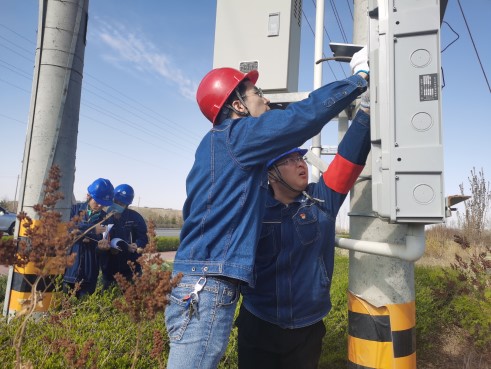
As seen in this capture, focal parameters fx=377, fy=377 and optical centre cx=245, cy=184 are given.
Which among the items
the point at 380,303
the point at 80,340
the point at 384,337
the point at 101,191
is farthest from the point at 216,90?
the point at 101,191

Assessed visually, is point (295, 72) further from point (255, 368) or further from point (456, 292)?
point (456, 292)

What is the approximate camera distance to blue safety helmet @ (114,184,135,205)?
5.86 metres

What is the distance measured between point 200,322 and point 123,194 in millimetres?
4585

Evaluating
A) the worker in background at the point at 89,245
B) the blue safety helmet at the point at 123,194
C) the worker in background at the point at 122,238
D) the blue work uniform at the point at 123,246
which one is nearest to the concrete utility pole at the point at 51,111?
the worker in background at the point at 89,245

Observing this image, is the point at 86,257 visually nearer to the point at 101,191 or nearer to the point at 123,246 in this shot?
the point at 123,246

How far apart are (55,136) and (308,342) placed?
8.71 feet

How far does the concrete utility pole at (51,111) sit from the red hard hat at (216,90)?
176 centimetres

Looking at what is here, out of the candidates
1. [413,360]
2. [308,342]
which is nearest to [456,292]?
[413,360]

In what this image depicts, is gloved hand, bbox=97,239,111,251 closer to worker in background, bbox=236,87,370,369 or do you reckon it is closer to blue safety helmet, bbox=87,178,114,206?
blue safety helmet, bbox=87,178,114,206

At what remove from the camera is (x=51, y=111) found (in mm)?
3275

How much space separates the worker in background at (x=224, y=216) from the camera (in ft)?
5.42

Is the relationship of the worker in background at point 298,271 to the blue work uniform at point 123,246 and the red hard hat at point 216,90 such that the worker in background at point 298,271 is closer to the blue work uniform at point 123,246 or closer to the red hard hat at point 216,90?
the red hard hat at point 216,90

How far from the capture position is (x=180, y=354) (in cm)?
161

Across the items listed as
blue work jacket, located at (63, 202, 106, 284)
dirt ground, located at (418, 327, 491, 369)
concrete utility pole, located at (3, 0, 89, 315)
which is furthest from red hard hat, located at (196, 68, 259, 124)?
dirt ground, located at (418, 327, 491, 369)
